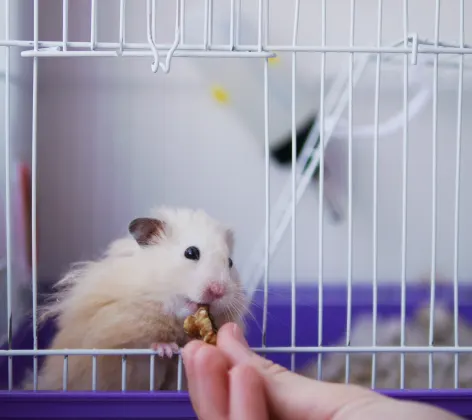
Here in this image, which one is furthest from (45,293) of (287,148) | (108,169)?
(287,148)

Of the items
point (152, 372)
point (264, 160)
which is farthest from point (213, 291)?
point (264, 160)

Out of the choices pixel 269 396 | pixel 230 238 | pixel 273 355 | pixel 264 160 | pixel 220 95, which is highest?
pixel 220 95

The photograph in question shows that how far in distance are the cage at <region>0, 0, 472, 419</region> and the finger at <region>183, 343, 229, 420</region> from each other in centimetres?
43

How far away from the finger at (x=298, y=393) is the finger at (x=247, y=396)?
2cm

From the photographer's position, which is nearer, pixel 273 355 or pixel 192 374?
pixel 192 374

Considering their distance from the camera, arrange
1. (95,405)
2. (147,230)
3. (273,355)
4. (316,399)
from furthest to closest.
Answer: (273,355) → (147,230) → (95,405) → (316,399)

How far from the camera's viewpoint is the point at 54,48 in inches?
34.2

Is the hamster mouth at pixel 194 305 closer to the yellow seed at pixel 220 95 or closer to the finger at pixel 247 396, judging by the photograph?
the finger at pixel 247 396

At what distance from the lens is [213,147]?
4.26 ft

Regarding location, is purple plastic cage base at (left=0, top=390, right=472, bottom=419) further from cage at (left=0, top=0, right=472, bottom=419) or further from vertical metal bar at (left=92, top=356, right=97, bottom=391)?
cage at (left=0, top=0, right=472, bottom=419)

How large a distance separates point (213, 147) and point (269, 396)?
0.78 metres

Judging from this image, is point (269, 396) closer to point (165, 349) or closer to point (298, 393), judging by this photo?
point (298, 393)

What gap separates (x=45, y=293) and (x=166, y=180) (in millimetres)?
333

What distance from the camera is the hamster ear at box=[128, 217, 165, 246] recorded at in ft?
3.10
